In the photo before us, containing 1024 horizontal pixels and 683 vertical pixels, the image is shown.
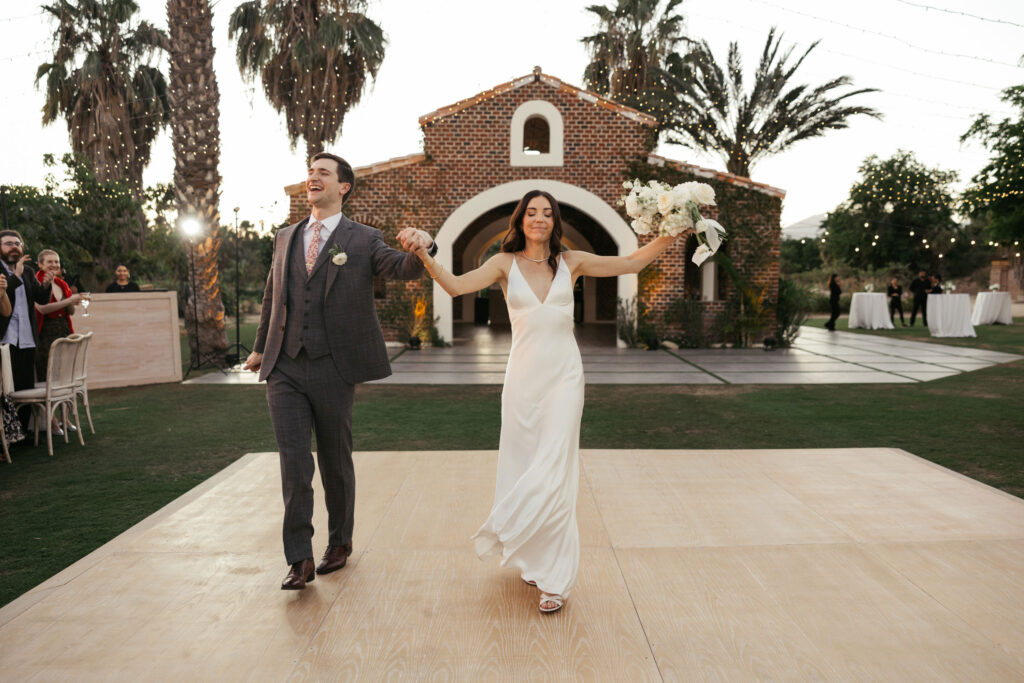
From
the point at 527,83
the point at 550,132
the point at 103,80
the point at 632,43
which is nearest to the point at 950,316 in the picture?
the point at 550,132

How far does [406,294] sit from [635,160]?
19.9ft

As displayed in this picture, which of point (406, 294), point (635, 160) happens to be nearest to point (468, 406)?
point (406, 294)

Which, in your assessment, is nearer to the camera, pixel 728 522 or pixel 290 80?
pixel 728 522

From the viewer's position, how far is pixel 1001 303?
23.9 meters

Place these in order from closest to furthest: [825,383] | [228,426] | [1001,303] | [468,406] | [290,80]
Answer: [228,426]
[468,406]
[825,383]
[290,80]
[1001,303]

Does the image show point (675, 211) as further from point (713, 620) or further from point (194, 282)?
point (194, 282)

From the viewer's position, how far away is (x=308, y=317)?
3.38 metres

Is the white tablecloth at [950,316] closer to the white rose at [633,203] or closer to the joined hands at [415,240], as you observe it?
the white rose at [633,203]

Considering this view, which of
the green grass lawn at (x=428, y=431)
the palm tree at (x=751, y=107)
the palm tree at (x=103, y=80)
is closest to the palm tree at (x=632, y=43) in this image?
the palm tree at (x=751, y=107)

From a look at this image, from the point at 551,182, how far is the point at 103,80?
15701mm

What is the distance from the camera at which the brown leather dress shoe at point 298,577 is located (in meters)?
3.37

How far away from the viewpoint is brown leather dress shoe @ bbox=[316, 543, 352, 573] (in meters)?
3.61

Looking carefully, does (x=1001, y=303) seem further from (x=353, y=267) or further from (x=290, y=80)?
(x=353, y=267)

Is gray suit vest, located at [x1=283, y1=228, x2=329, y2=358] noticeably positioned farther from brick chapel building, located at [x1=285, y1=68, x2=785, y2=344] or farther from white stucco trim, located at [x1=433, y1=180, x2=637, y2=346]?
white stucco trim, located at [x1=433, y1=180, x2=637, y2=346]
